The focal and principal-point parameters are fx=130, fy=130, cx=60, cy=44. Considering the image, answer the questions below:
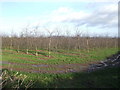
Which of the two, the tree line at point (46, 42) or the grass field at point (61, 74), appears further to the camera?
the tree line at point (46, 42)

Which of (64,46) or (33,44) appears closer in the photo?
(33,44)

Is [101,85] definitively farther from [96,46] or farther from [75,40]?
[96,46]

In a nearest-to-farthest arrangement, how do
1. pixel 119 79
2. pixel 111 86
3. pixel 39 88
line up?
1. pixel 39 88
2. pixel 111 86
3. pixel 119 79

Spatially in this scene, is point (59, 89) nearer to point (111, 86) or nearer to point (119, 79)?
point (111, 86)

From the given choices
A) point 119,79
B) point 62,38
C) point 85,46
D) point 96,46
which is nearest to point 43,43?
point 62,38

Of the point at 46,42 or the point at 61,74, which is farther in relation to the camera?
the point at 46,42

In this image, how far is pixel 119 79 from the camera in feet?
18.3

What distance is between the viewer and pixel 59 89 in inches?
184

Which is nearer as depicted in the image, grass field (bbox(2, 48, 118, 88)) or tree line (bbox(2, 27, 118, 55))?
grass field (bbox(2, 48, 118, 88))

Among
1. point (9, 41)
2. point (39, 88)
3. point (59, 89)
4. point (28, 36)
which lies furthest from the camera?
point (9, 41)

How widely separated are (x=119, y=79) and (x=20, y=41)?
19.6m

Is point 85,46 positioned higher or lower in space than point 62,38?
lower

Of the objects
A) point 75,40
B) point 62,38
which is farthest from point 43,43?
point 75,40

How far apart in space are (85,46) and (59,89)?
20.3 m
